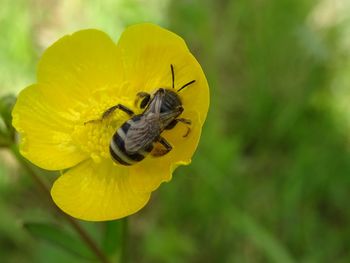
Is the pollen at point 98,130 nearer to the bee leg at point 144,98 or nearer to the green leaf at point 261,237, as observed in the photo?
the bee leg at point 144,98

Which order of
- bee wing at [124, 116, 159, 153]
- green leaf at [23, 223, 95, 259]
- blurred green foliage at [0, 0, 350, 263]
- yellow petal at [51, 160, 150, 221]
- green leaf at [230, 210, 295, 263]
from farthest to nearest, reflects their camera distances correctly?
blurred green foliage at [0, 0, 350, 263], green leaf at [230, 210, 295, 263], green leaf at [23, 223, 95, 259], yellow petal at [51, 160, 150, 221], bee wing at [124, 116, 159, 153]

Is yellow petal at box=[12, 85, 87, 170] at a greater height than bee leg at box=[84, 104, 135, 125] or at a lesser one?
lesser

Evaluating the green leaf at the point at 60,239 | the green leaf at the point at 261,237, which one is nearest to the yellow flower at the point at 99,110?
the green leaf at the point at 60,239

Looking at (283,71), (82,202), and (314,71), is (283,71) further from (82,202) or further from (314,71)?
(82,202)

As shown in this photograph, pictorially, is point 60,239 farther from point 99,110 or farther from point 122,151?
point 122,151

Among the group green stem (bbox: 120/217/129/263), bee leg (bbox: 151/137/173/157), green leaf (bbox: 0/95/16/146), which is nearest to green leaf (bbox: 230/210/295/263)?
green stem (bbox: 120/217/129/263)

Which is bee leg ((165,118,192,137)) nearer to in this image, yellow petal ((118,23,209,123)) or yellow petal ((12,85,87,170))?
yellow petal ((118,23,209,123))
